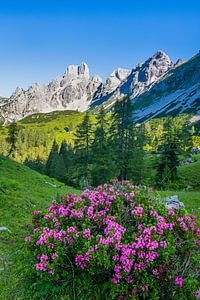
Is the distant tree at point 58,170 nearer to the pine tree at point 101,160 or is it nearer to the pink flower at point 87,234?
the pine tree at point 101,160

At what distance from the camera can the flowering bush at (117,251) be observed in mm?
4848

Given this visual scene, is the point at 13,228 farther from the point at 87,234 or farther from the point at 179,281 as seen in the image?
the point at 179,281

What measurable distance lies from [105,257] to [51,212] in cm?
220

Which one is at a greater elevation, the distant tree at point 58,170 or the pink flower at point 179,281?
the pink flower at point 179,281

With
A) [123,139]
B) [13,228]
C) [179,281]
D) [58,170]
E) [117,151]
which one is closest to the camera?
[179,281]

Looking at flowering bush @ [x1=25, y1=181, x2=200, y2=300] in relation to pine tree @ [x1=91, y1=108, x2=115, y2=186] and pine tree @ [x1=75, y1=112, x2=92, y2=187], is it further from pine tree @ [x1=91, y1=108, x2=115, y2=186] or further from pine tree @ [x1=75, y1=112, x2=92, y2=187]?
pine tree @ [x1=75, y1=112, x2=92, y2=187]

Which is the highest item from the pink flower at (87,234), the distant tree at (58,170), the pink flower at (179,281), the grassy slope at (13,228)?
the pink flower at (87,234)

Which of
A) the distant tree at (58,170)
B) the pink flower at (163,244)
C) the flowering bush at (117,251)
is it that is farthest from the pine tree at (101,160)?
the pink flower at (163,244)

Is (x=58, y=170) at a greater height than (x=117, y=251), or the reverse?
(x=117, y=251)

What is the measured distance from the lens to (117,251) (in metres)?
4.92

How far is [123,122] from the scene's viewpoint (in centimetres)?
4356

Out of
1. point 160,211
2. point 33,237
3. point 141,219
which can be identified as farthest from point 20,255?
point 160,211

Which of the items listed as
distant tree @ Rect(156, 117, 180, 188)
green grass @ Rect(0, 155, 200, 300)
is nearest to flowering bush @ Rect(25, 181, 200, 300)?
green grass @ Rect(0, 155, 200, 300)

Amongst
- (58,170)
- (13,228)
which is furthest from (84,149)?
(13,228)
